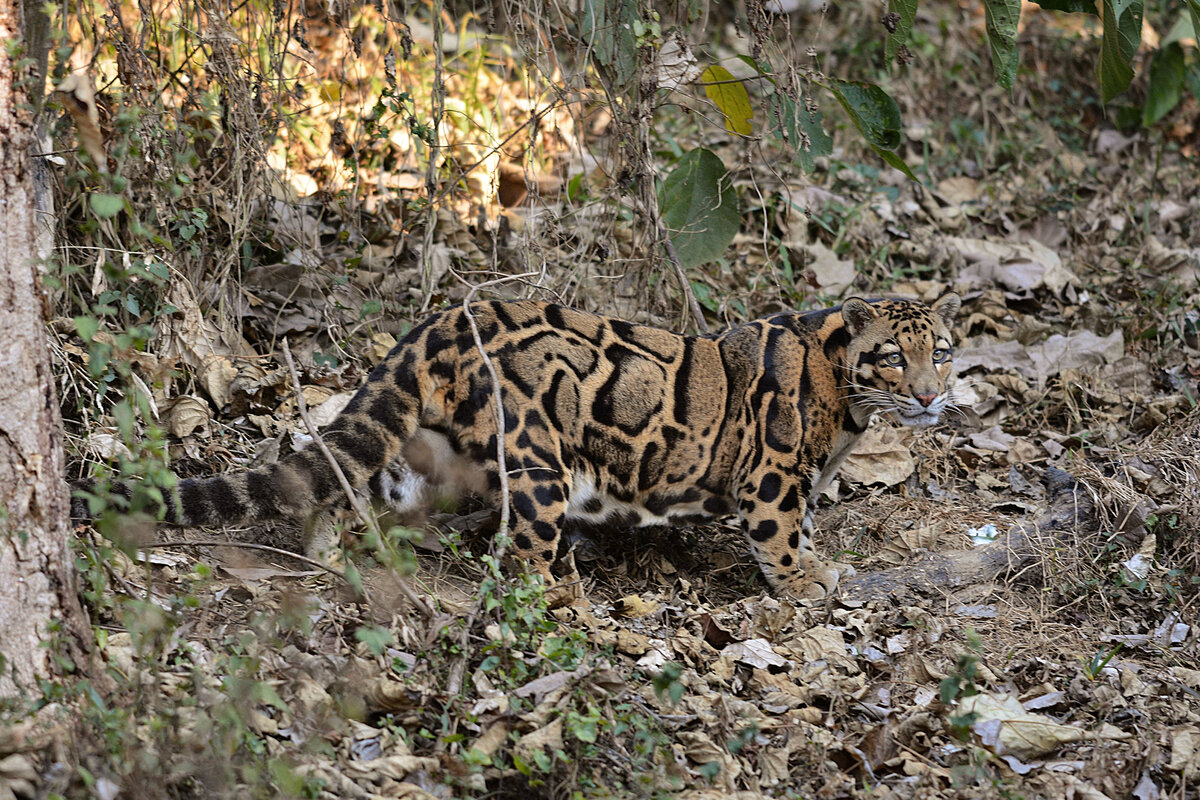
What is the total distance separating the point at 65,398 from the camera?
5.59m

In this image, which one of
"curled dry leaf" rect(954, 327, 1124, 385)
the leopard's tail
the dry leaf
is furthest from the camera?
the dry leaf

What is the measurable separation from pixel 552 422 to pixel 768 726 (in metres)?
1.84

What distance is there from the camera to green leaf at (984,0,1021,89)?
5.57m

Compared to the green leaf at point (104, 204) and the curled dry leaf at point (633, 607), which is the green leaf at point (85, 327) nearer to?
the green leaf at point (104, 204)

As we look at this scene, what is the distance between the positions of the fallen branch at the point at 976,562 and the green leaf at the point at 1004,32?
2.39 m

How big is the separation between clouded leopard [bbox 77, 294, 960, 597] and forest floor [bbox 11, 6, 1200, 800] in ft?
1.25

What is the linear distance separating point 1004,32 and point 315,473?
404 centimetres

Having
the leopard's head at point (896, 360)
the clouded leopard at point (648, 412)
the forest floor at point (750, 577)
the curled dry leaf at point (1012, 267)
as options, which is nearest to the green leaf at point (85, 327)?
the forest floor at point (750, 577)

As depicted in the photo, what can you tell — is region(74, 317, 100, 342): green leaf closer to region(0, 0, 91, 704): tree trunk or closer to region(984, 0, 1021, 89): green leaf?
region(0, 0, 91, 704): tree trunk

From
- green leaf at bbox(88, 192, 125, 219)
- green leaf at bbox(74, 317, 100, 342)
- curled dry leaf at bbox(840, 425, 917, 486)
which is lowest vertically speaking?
curled dry leaf at bbox(840, 425, 917, 486)

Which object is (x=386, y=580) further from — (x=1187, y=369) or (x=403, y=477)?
(x=1187, y=369)

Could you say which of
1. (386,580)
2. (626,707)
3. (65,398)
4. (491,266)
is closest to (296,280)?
(491,266)

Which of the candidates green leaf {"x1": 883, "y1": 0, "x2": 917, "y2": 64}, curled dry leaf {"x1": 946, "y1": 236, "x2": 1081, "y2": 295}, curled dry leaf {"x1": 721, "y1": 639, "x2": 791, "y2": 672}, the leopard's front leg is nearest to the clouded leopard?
the leopard's front leg

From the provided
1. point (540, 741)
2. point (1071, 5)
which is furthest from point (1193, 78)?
point (540, 741)
